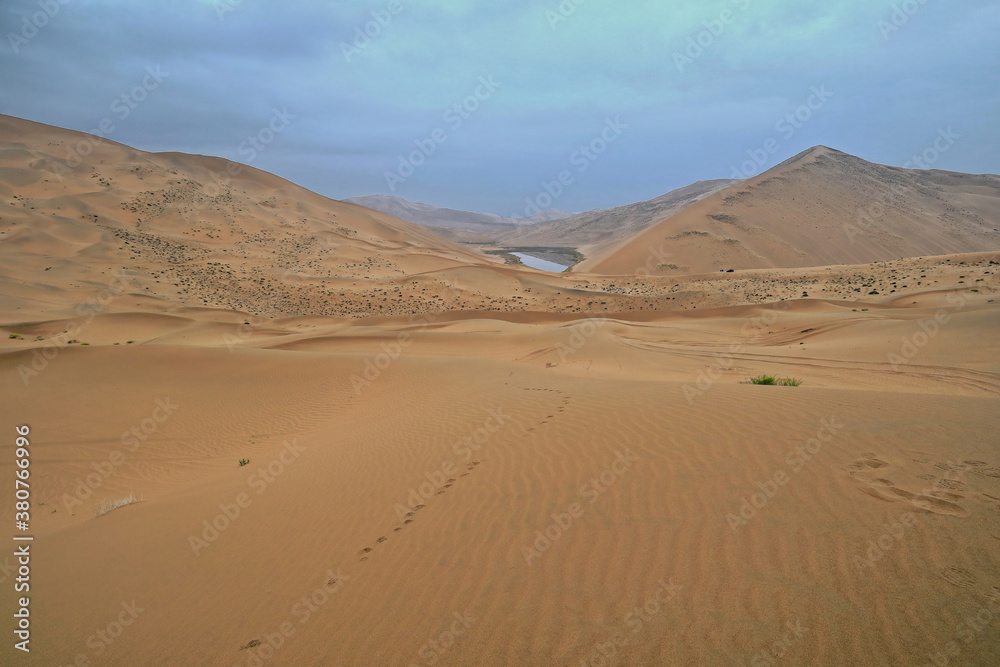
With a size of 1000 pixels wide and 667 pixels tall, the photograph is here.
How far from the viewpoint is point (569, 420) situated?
6.66 metres

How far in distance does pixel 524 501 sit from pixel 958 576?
299cm

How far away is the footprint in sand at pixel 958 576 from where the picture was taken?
2.67 meters

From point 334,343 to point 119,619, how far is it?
619 inches

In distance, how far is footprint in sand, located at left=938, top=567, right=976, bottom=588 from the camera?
2.67m

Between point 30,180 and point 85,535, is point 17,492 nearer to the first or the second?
point 85,535

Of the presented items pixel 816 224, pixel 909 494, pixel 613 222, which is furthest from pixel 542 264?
pixel 909 494

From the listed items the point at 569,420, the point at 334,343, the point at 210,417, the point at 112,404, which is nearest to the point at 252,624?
the point at 569,420

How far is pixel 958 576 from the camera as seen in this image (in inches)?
107

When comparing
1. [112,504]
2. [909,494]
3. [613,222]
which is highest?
[613,222]

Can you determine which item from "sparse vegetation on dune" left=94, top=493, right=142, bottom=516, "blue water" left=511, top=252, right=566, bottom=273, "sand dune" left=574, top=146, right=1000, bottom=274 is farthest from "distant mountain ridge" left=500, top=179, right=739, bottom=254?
"sparse vegetation on dune" left=94, top=493, right=142, bottom=516

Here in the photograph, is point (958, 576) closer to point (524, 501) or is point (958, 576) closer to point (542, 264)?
point (524, 501)

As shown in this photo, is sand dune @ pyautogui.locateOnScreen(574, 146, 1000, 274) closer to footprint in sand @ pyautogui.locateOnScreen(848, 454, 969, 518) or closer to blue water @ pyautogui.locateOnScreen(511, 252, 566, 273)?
blue water @ pyautogui.locateOnScreen(511, 252, 566, 273)

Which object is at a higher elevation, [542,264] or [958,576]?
[542,264]

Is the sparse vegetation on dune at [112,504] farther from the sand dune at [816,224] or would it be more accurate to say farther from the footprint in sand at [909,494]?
the sand dune at [816,224]
